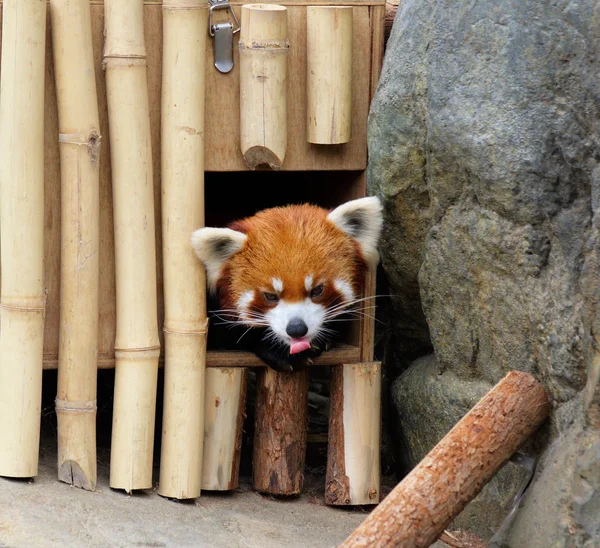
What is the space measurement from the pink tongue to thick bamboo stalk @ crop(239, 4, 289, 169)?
28.8 inches

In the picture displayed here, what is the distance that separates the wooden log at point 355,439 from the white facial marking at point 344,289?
1.03 ft

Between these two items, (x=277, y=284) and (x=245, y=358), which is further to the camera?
(x=245, y=358)

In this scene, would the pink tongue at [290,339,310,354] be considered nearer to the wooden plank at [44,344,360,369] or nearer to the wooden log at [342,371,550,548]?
the wooden plank at [44,344,360,369]

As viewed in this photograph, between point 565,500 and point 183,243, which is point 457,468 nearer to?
point 565,500

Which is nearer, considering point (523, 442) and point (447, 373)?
point (523, 442)

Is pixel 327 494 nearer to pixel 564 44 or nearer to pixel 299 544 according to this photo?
pixel 299 544

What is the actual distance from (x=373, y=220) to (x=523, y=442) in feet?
3.70

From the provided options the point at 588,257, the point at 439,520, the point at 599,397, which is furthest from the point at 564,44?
the point at 439,520

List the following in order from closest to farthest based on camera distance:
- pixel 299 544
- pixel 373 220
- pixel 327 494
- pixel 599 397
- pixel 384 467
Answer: pixel 599 397
pixel 299 544
pixel 373 220
pixel 327 494
pixel 384 467

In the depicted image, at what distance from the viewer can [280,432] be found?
156 inches

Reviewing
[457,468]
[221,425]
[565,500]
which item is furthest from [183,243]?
[565,500]

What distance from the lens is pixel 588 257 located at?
8.60 feet

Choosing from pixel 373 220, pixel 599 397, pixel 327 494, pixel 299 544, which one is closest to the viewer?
pixel 599 397

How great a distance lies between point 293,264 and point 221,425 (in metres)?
0.79
